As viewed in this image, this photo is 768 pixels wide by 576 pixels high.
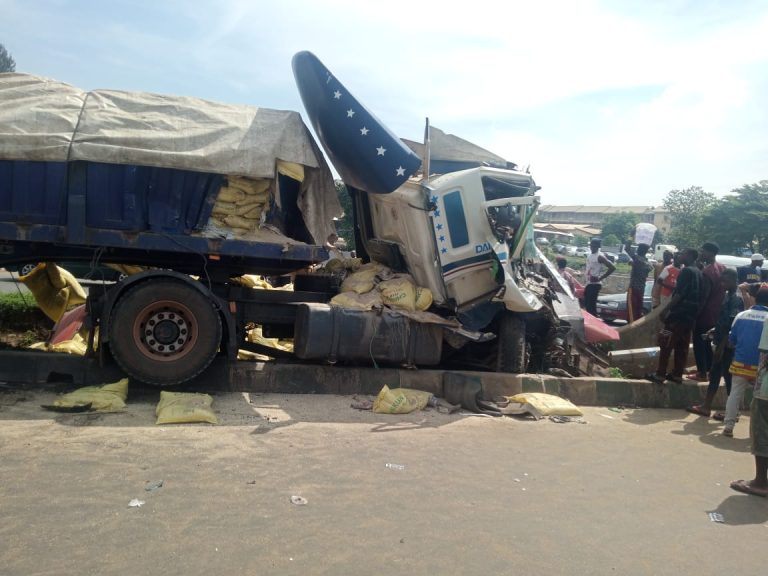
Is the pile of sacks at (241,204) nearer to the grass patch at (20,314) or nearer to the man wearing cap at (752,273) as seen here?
the grass patch at (20,314)

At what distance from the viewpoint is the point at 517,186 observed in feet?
25.5

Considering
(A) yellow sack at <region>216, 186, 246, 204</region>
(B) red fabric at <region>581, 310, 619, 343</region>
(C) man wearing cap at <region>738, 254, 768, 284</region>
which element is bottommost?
(B) red fabric at <region>581, 310, 619, 343</region>

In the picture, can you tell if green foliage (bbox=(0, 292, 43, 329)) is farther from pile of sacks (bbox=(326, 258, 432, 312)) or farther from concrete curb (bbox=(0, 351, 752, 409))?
pile of sacks (bbox=(326, 258, 432, 312))

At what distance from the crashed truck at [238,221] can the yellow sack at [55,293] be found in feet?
0.88

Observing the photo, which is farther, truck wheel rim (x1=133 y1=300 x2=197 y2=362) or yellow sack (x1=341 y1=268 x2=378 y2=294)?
yellow sack (x1=341 y1=268 x2=378 y2=294)

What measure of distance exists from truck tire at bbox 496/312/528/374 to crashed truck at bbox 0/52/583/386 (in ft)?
0.06

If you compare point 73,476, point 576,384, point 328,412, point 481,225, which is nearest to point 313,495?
point 73,476

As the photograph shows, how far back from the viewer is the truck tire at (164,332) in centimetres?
643

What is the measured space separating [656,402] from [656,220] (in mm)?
86461

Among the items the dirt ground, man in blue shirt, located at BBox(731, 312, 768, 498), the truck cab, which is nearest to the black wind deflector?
the truck cab

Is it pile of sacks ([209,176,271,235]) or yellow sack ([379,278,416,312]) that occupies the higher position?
pile of sacks ([209,176,271,235])

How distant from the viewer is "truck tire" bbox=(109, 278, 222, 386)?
21.1 ft

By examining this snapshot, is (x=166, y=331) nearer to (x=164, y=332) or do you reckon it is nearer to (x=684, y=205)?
(x=164, y=332)

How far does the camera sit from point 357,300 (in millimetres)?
7262
